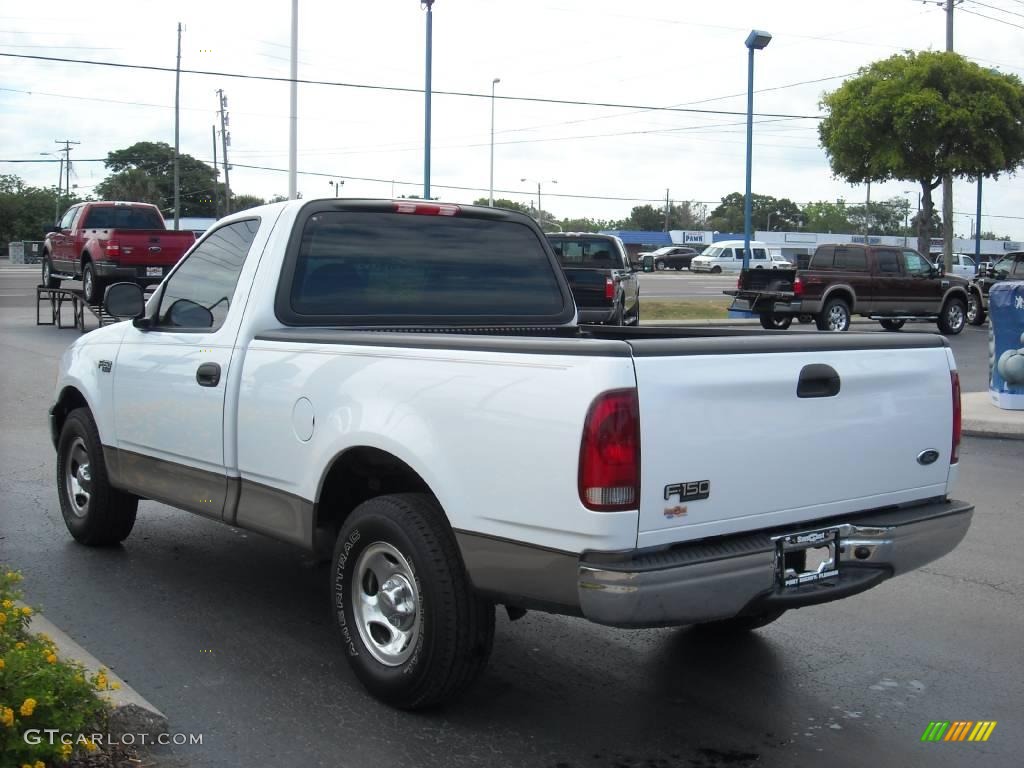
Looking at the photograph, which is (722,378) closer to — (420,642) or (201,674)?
(420,642)

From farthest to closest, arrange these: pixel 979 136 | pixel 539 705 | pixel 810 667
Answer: pixel 979 136 < pixel 810 667 < pixel 539 705

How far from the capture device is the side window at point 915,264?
25.1m

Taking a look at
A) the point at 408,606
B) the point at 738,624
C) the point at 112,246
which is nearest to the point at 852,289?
the point at 112,246

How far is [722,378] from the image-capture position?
364 cm

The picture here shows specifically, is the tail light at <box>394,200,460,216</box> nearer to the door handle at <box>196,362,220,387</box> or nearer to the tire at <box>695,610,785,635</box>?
the door handle at <box>196,362,220,387</box>

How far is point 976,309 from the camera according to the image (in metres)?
28.9

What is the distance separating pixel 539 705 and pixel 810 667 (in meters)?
1.29

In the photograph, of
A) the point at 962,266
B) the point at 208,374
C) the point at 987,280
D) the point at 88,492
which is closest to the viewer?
the point at 208,374

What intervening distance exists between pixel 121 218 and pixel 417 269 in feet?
68.0

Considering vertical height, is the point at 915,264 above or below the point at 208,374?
above

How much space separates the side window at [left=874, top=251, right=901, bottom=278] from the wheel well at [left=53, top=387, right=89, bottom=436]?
21.2m

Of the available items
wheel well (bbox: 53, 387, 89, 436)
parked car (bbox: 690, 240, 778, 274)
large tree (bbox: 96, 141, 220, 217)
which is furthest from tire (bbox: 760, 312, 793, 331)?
large tree (bbox: 96, 141, 220, 217)

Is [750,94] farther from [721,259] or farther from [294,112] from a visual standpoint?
[721,259]

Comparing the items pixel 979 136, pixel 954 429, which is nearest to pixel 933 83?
pixel 979 136
